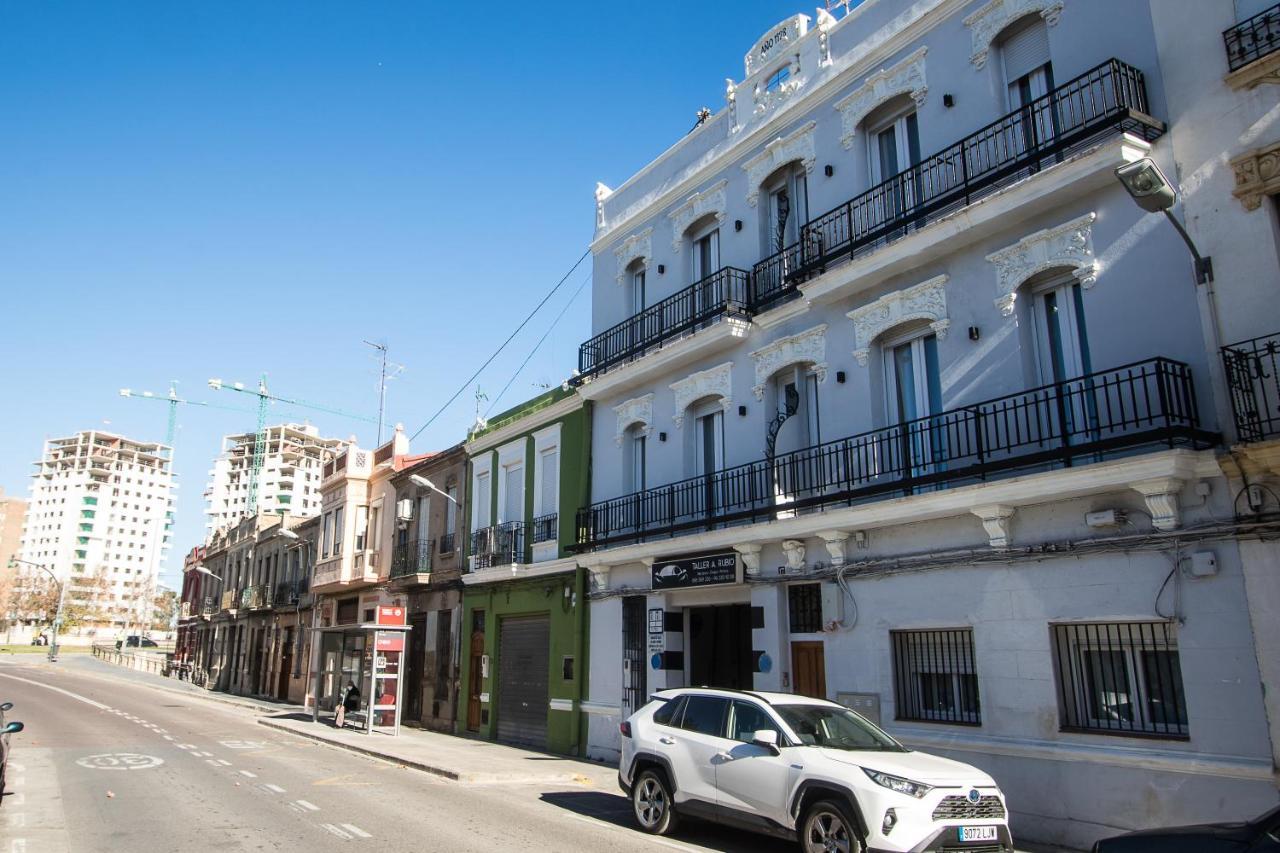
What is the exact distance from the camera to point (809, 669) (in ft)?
48.0

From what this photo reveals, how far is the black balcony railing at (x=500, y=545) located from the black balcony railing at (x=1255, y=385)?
1648 centimetres

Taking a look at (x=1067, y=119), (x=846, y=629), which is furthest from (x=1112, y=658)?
(x=1067, y=119)

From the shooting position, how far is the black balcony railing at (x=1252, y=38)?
1002cm

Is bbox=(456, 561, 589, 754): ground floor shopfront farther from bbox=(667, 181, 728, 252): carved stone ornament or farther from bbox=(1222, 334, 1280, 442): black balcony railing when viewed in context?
bbox=(1222, 334, 1280, 442): black balcony railing

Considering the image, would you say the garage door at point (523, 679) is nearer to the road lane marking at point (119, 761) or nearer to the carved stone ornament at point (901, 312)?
the road lane marking at point (119, 761)

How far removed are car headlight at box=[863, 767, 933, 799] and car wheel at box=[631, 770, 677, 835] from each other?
10.1 feet

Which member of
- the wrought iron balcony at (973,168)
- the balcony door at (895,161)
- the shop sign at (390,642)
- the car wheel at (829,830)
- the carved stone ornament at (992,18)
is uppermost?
the carved stone ornament at (992,18)

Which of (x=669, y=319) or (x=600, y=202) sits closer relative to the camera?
(x=669, y=319)

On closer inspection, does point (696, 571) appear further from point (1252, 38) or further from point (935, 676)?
point (1252, 38)

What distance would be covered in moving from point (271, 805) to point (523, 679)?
10.6m

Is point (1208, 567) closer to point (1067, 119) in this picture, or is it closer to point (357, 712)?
point (1067, 119)

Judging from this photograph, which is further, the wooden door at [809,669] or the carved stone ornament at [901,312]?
the wooden door at [809,669]

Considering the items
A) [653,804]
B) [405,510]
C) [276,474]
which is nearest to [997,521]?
[653,804]

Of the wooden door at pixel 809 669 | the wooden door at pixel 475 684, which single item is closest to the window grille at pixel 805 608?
the wooden door at pixel 809 669
